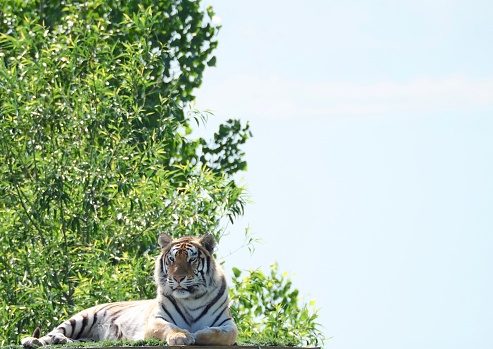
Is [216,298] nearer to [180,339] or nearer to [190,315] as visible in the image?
[190,315]

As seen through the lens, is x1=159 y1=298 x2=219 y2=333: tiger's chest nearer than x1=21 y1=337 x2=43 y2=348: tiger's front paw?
Yes

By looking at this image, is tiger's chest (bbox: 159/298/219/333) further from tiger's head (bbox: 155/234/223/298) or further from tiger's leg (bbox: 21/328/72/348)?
tiger's leg (bbox: 21/328/72/348)

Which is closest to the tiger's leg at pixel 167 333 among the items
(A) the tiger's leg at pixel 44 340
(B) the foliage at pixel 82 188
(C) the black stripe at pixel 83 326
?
(A) the tiger's leg at pixel 44 340

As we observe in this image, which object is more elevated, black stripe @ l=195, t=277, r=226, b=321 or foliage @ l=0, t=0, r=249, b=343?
foliage @ l=0, t=0, r=249, b=343

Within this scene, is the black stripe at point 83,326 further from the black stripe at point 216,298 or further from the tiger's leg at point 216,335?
the tiger's leg at point 216,335

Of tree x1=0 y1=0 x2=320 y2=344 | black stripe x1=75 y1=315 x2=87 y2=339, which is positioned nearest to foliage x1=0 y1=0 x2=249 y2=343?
tree x1=0 y1=0 x2=320 y2=344

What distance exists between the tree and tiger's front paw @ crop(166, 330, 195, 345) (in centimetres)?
472

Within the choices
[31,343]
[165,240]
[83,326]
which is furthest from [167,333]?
[83,326]

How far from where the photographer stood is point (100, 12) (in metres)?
14.3

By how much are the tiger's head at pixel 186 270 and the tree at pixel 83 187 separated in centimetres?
431

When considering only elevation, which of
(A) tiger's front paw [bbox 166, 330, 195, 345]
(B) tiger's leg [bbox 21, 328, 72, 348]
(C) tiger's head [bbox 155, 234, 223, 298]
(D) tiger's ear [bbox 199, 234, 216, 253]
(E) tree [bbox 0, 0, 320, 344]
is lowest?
(A) tiger's front paw [bbox 166, 330, 195, 345]

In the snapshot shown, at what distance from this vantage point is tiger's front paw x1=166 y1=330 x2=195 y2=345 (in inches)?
228

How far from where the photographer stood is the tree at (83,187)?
11016 mm

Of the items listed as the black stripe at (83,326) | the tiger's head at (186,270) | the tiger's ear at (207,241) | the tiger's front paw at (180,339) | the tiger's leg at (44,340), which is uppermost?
the tiger's ear at (207,241)
